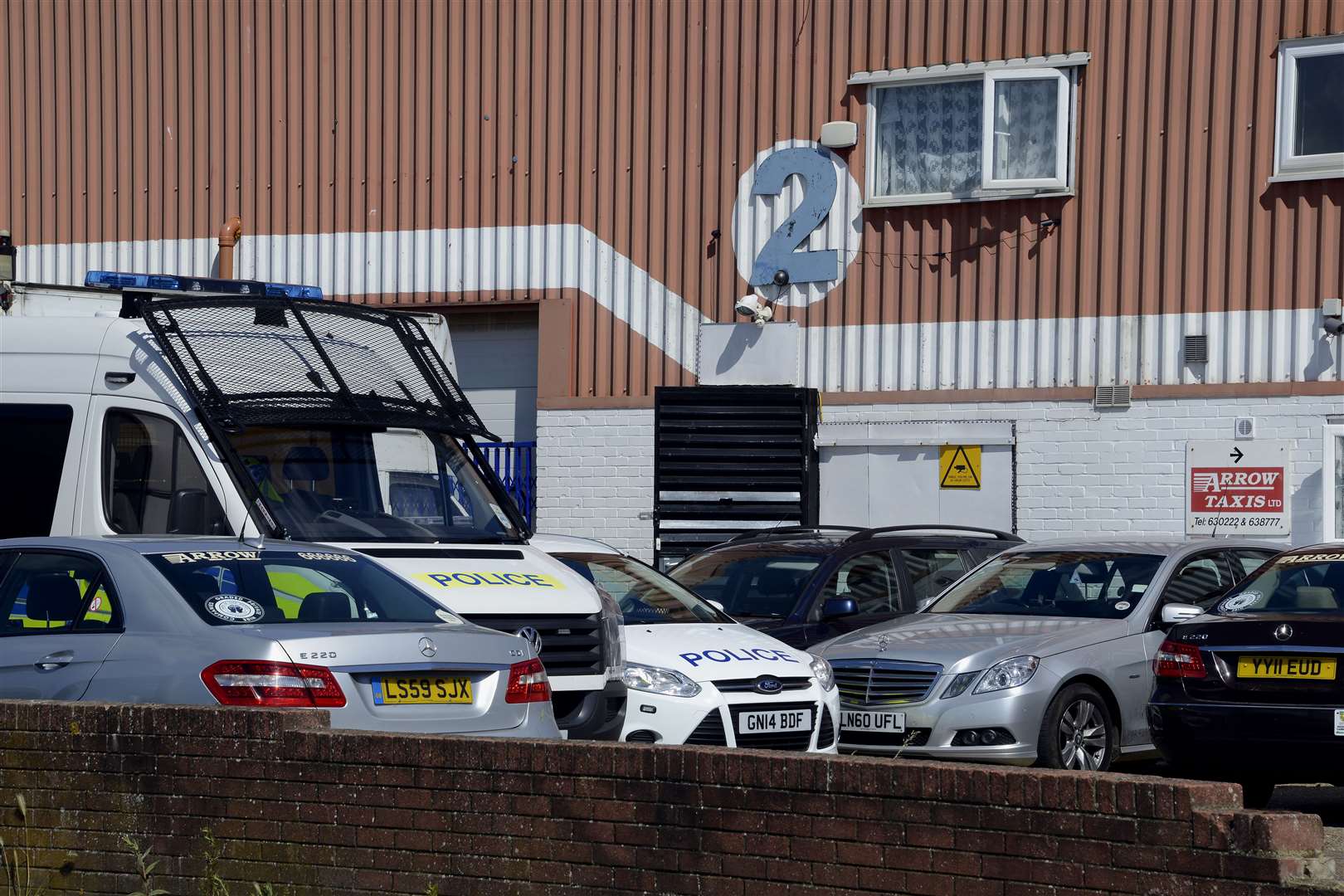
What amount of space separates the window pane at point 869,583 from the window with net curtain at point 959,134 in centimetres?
564

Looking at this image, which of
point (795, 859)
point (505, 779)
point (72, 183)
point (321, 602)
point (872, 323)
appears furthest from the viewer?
point (72, 183)

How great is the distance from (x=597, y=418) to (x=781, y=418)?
1977mm

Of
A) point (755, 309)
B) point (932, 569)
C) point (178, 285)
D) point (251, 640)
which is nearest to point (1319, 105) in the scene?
point (755, 309)

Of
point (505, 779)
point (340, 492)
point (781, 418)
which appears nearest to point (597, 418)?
point (781, 418)

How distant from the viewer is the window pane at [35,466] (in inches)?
402

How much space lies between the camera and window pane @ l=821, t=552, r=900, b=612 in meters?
11.8

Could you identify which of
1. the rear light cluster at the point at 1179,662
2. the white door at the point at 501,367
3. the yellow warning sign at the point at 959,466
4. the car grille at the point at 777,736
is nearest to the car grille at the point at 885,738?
the car grille at the point at 777,736

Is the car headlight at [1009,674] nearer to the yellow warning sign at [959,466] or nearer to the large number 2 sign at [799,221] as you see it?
the yellow warning sign at [959,466]

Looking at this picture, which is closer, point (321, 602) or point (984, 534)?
point (321, 602)

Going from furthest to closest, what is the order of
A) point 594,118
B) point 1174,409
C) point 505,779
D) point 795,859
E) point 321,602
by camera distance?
→ point 594,118 < point 1174,409 < point 321,602 < point 505,779 < point 795,859

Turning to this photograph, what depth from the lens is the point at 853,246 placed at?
1727 cm

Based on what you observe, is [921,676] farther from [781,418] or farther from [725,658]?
[781,418]

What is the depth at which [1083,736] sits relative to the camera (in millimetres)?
10203

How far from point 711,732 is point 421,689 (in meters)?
2.61
